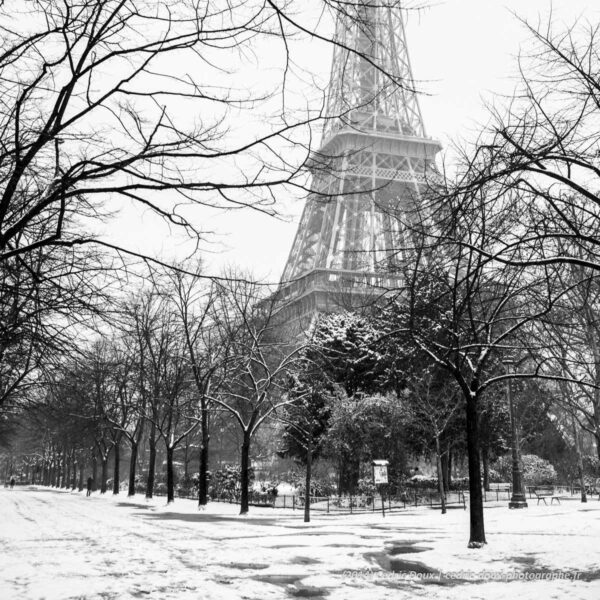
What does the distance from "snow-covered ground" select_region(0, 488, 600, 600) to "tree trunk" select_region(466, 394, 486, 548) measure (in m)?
0.32

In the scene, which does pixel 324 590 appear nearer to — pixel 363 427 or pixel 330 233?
pixel 363 427

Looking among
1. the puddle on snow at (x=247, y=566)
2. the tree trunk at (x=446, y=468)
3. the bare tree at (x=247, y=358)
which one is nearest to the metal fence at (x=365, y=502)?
the tree trunk at (x=446, y=468)

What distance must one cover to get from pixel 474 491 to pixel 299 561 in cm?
380

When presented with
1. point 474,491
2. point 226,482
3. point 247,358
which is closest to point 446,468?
point 226,482

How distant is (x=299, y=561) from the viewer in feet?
36.8

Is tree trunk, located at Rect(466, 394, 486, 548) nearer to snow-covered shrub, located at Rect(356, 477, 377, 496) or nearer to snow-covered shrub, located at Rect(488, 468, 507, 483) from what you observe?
snow-covered shrub, located at Rect(356, 477, 377, 496)

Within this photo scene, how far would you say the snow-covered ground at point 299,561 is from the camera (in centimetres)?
823

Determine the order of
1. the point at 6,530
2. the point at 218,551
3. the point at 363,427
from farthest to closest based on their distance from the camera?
the point at 363,427 → the point at 6,530 → the point at 218,551

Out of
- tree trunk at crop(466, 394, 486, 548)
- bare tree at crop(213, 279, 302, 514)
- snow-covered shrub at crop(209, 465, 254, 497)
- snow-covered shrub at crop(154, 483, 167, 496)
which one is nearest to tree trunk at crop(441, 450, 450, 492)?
bare tree at crop(213, 279, 302, 514)

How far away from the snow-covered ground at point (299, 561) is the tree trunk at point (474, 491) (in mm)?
318

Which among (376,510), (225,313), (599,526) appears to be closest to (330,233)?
(225,313)

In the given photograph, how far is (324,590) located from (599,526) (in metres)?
9.88

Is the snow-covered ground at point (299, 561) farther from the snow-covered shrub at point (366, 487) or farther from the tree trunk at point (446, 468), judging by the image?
the tree trunk at point (446, 468)

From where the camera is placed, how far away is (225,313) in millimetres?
30750
